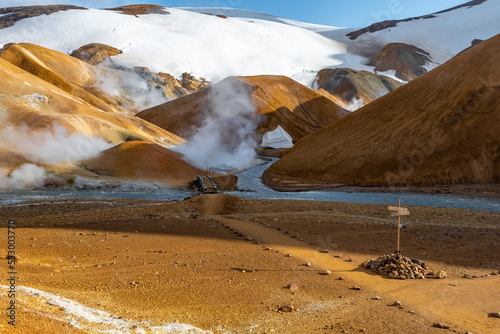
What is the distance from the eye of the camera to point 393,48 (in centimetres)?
14288

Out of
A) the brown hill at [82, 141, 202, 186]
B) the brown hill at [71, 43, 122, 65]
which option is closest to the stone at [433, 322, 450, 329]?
the brown hill at [82, 141, 202, 186]

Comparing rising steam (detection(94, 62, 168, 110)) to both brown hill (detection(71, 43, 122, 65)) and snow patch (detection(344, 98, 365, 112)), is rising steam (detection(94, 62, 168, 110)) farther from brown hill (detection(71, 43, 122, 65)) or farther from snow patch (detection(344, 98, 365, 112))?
snow patch (detection(344, 98, 365, 112))

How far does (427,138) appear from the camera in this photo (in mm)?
31766

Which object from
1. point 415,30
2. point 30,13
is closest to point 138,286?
point 30,13

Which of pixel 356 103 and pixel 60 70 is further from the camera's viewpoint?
pixel 356 103

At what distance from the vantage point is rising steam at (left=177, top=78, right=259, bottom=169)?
4916cm

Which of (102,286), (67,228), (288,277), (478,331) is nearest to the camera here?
(478,331)

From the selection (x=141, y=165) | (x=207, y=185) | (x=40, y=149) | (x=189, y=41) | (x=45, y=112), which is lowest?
(x=207, y=185)

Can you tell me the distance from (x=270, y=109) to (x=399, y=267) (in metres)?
60.2

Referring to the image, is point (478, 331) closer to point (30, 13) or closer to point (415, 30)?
point (30, 13)

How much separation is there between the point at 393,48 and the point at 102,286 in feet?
496

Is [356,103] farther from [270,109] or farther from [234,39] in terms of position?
[234,39]

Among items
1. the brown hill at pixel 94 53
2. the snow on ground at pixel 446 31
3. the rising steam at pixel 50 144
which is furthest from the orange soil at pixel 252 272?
the snow on ground at pixel 446 31

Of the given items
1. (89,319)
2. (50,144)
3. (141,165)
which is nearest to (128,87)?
(50,144)
